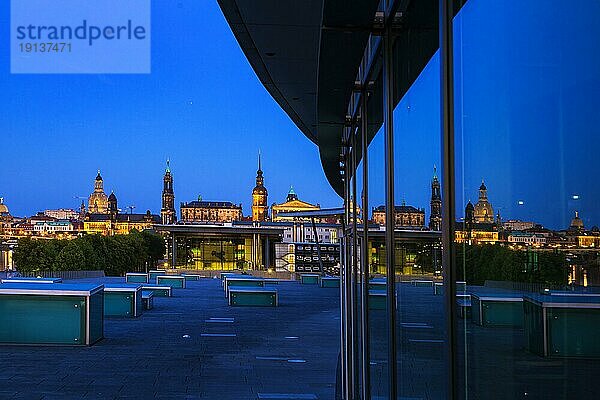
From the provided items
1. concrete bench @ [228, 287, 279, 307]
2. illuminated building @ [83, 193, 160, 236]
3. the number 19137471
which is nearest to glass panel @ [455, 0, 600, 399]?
concrete bench @ [228, 287, 279, 307]

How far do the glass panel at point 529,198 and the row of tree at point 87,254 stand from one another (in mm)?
66055

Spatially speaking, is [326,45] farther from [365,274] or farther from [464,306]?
[464,306]

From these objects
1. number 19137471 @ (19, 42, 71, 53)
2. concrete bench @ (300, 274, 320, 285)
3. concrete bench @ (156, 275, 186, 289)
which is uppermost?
number 19137471 @ (19, 42, 71, 53)

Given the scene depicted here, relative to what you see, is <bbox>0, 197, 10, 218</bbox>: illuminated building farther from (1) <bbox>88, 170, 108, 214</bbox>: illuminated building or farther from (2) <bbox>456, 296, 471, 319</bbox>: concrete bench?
(2) <bbox>456, 296, 471, 319</bbox>: concrete bench

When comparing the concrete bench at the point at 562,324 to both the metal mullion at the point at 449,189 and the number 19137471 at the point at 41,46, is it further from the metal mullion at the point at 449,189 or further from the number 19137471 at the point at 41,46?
the number 19137471 at the point at 41,46

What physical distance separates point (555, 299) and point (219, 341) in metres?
10.1

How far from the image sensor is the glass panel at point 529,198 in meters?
0.89

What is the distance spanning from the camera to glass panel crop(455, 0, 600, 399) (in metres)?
0.89

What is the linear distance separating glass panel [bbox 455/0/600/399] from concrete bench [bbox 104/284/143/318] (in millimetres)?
12521

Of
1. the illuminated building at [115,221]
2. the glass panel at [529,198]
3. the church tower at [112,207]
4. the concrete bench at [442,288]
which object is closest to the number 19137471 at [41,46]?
the concrete bench at [442,288]

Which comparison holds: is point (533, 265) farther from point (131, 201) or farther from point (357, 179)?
point (131, 201)

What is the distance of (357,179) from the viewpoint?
5430mm

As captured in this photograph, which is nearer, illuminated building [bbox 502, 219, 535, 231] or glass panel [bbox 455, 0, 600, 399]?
glass panel [bbox 455, 0, 600, 399]

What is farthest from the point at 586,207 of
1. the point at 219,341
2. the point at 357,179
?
the point at 219,341
